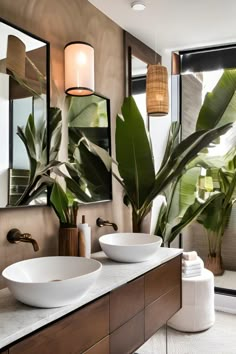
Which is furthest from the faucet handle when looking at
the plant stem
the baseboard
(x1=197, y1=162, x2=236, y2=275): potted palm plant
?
the baseboard

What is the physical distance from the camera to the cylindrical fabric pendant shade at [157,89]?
2.75 metres

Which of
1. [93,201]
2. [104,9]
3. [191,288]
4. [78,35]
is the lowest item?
[191,288]

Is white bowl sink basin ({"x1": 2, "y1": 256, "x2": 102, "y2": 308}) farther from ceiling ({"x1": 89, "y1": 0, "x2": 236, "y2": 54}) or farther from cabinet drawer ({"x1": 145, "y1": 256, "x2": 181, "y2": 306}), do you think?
ceiling ({"x1": 89, "y1": 0, "x2": 236, "y2": 54})

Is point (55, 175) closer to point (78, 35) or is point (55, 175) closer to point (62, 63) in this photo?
point (62, 63)

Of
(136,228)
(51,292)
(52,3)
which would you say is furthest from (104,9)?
(51,292)

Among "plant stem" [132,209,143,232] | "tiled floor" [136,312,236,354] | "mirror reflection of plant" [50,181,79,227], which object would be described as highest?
"mirror reflection of plant" [50,181,79,227]

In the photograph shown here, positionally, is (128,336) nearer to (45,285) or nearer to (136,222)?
(45,285)

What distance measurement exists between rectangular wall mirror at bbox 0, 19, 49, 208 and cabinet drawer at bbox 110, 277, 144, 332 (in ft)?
2.25

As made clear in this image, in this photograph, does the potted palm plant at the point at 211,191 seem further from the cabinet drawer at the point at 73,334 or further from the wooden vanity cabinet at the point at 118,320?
the cabinet drawer at the point at 73,334

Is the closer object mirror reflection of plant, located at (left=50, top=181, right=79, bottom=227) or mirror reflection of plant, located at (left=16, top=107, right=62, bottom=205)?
mirror reflection of plant, located at (left=16, top=107, right=62, bottom=205)

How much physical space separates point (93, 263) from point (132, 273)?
266mm

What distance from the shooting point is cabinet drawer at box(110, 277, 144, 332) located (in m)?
1.68

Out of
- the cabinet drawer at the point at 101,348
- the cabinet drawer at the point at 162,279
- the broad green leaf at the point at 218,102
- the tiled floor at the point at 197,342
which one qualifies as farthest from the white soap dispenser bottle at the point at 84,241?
the broad green leaf at the point at 218,102

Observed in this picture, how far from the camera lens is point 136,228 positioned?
2688mm
